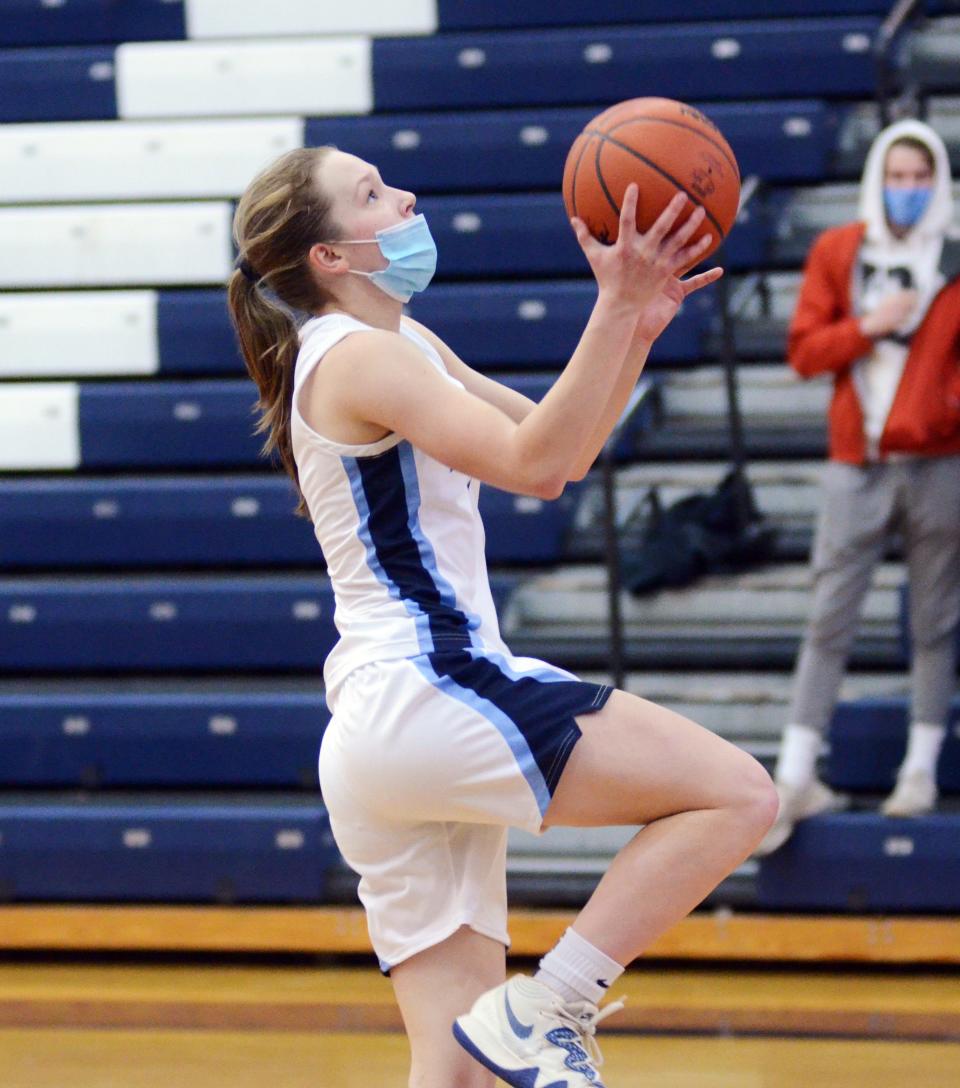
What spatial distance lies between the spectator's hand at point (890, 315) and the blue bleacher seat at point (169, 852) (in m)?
1.84

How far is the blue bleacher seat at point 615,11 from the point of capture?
609 cm

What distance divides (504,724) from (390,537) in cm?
28

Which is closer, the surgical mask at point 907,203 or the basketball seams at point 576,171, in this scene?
the basketball seams at point 576,171

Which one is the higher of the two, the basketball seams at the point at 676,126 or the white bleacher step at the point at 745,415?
the basketball seams at the point at 676,126

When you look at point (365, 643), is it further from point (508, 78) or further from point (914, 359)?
point (508, 78)

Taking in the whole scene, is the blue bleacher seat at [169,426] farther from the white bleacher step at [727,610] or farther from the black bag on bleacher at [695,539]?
the black bag on bleacher at [695,539]

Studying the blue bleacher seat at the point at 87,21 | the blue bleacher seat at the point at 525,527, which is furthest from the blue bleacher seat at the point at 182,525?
the blue bleacher seat at the point at 87,21

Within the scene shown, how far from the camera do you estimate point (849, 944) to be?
14.2 ft

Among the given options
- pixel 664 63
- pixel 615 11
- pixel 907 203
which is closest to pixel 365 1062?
pixel 907 203

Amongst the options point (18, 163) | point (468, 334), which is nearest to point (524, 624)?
point (468, 334)

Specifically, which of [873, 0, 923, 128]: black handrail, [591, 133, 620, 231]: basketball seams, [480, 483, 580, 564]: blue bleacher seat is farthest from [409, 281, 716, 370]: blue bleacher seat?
[591, 133, 620, 231]: basketball seams

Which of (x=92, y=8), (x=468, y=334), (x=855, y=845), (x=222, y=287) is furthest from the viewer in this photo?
(x=92, y=8)

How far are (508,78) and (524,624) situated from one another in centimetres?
210

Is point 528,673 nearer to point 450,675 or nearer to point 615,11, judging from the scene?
point 450,675
